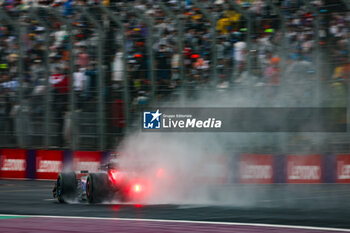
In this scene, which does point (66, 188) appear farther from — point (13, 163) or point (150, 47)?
point (13, 163)

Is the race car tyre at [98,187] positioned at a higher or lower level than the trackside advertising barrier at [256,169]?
higher

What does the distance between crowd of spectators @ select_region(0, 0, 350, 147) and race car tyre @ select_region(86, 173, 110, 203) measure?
5.50 metres

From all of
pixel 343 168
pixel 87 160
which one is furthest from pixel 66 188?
pixel 343 168

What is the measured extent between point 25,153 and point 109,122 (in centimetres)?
321

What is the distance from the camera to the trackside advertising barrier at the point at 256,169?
1616cm

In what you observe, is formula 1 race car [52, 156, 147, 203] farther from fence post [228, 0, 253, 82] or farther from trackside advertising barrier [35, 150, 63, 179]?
trackside advertising barrier [35, 150, 63, 179]

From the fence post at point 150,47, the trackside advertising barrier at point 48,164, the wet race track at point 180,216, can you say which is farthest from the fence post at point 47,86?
the wet race track at point 180,216

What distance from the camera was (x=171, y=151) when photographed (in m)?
14.9

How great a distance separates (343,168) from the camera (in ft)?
51.2

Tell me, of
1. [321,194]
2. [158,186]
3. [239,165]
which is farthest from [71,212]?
[239,165]

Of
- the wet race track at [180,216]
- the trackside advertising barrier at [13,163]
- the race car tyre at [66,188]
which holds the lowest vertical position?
the trackside advertising barrier at [13,163]

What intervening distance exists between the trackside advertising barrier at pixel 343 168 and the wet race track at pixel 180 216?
118 inches

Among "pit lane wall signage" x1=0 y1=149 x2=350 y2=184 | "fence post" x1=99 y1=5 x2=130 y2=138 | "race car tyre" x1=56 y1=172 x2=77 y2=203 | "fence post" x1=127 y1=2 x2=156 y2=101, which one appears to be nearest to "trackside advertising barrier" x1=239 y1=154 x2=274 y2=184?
"pit lane wall signage" x1=0 y1=149 x2=350 y2=184

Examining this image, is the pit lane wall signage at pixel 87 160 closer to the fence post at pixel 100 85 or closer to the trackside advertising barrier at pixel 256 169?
the fence post at pixel 100 85
